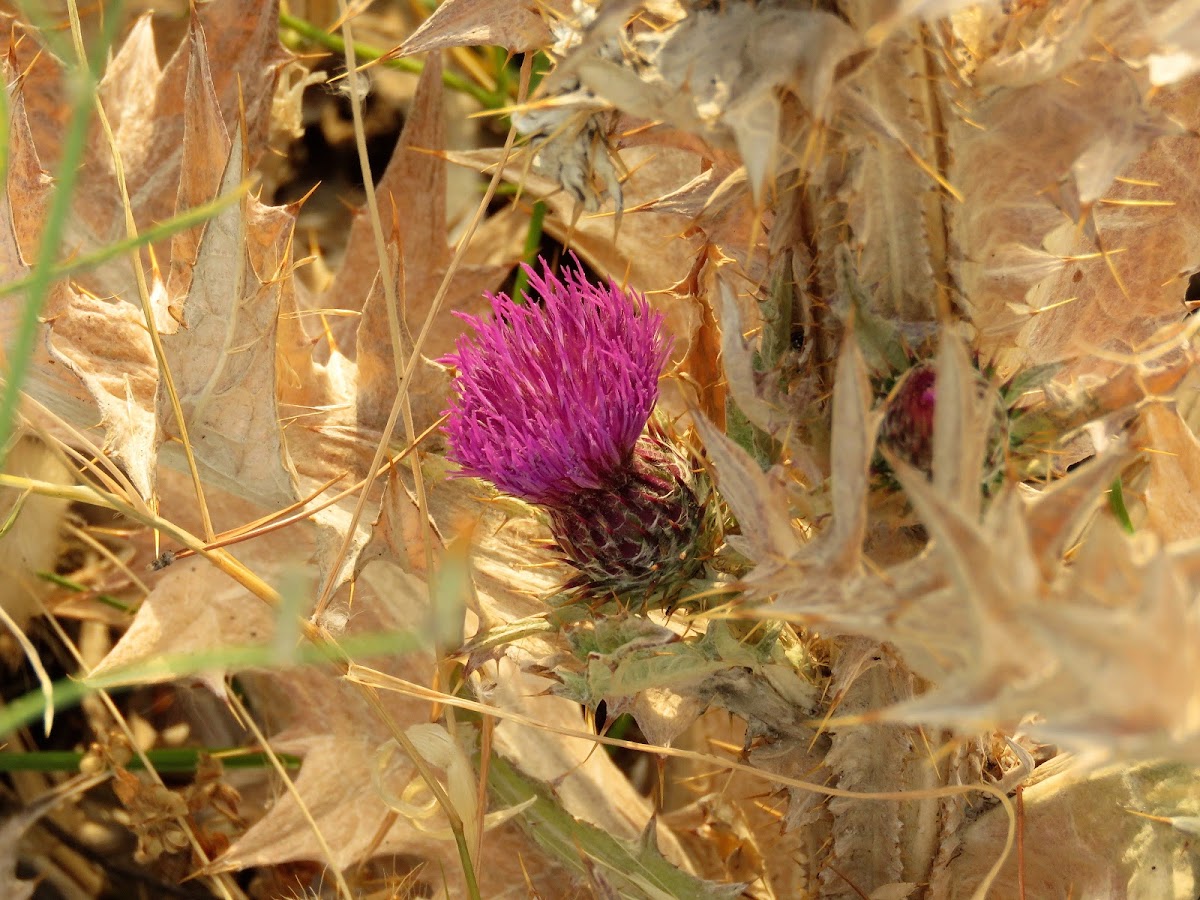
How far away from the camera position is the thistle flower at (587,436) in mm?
1183

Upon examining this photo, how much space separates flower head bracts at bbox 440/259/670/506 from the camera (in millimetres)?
1181

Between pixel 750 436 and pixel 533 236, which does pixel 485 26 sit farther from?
pixel 533 236

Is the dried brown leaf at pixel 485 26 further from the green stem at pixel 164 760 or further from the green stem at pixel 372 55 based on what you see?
the green stem at pixel 164 760

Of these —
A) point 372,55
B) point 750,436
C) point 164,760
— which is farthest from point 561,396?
point 372,55

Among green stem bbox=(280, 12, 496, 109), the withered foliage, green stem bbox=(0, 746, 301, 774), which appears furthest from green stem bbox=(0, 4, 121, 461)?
green stem bbox=(280, 12, 496, 109)

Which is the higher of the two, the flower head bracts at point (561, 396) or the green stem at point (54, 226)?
the green stem at point (54, 226)

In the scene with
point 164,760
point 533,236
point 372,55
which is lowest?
point 164,760

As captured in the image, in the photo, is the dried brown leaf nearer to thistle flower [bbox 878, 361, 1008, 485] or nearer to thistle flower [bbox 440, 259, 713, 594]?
thistle flower [bbox 440, 259, 713, 594]

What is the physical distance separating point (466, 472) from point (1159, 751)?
0.81 meters

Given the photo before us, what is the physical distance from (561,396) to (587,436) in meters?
0.05

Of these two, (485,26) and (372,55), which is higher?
(485,26)

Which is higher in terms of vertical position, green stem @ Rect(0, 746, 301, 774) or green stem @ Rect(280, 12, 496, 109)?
green stem @ Rect(280, 12, 496, 109)

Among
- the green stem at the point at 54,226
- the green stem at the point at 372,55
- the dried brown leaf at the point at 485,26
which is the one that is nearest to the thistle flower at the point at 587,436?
the dried brown leaf at the point at 485,26

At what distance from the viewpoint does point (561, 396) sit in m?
1.18
